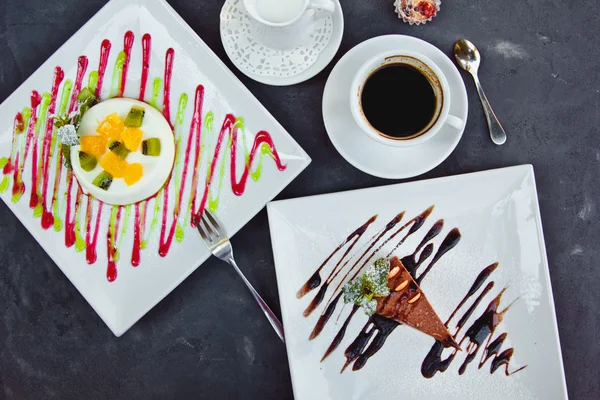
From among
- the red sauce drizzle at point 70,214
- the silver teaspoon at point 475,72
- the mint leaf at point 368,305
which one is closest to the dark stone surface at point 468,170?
the silver teaspoon at point 475,72

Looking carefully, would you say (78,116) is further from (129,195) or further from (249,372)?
(249,372)

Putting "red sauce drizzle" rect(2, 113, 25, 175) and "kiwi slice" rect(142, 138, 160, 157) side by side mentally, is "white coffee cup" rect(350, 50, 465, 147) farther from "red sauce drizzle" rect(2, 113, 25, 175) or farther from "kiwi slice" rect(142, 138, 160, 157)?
"red sauce drizzle" rect(2, 113, 25, 175)

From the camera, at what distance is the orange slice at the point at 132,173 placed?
1.13 m

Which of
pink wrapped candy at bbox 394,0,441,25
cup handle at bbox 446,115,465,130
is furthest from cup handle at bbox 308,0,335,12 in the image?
cup handle at bbox 446,115,465,130

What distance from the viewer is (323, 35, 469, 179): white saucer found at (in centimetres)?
108

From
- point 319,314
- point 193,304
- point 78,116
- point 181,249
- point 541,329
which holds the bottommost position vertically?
point 541,329

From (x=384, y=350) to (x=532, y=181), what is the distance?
1.72 ft

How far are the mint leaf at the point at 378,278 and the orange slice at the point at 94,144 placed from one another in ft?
2.25

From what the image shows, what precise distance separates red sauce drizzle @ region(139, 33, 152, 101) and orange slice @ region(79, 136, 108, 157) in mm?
138

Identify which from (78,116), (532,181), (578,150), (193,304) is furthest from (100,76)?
(578,150)

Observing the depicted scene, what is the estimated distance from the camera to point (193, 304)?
120cm

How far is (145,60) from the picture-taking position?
116 centimetres

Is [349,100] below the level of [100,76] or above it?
below

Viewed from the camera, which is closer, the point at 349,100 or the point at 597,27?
the point at 349,100
